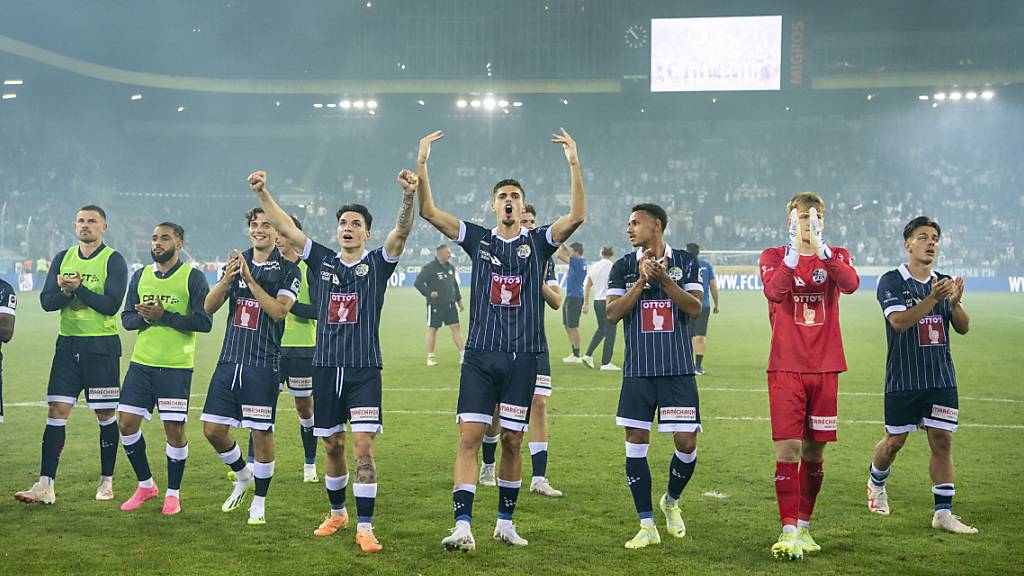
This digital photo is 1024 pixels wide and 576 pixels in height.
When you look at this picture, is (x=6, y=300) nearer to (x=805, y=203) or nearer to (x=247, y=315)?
(x=247, y=315)

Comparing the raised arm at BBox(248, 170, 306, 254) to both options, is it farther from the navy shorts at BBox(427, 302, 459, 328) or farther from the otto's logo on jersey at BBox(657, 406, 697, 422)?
the navy shorts at BBox(427, 302, 459, 328)

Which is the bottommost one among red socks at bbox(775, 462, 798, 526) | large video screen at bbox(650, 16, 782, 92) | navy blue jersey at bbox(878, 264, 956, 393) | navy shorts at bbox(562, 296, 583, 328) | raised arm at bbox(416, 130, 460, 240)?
red socks at bbox(775, 462, 798, 526)

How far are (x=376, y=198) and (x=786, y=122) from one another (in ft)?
80.7

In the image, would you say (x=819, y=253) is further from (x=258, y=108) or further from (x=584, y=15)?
(x=258, y=108)

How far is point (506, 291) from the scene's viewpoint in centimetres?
691

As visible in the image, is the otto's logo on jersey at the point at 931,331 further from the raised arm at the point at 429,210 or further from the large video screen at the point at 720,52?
the large video screen at the point at 720,52

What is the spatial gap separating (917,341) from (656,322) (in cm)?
210

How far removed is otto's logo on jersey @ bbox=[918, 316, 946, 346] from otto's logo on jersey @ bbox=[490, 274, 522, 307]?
312cm

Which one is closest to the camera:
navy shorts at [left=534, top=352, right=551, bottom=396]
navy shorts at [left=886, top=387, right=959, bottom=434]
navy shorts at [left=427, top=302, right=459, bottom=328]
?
navy shorts at [left=886, top=387, right=959, bottom=434]

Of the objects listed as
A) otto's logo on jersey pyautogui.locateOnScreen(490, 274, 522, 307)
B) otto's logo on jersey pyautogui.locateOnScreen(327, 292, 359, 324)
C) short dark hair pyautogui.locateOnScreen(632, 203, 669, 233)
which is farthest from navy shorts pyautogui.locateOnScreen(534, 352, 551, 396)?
otto's logo on jersey pyautogui.locateOnScreen(327, 292, 359, 324)

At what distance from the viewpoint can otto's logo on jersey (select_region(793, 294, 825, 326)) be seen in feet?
21.7

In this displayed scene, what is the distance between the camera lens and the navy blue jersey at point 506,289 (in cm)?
686

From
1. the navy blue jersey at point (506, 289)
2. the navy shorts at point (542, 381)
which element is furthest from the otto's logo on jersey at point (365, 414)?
the navy shorts at point (542, 381)

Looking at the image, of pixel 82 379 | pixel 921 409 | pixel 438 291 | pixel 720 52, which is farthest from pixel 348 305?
pixel 720 52
